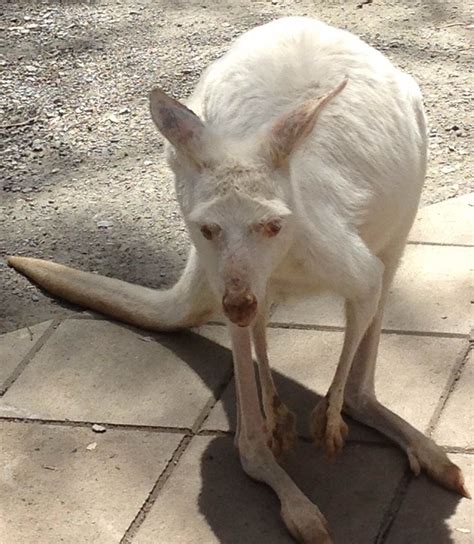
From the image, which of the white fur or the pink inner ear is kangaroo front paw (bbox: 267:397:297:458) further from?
the pink inner ear

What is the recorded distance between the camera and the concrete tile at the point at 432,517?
100 inches

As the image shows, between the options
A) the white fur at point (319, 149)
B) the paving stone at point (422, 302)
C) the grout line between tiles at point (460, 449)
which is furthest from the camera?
the paving stone at point (422, 302)

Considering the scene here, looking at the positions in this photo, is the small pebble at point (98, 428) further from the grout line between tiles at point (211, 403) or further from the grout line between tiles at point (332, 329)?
the grout line between tiles at point (332, 329)

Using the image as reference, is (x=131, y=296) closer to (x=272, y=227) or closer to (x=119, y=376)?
(x=119, y=376)

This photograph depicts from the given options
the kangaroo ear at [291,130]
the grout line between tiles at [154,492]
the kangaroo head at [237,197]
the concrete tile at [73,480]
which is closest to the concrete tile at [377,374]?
the grout line between tiles at [154,492]

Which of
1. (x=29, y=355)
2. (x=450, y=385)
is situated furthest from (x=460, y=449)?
(x=29, y=355)

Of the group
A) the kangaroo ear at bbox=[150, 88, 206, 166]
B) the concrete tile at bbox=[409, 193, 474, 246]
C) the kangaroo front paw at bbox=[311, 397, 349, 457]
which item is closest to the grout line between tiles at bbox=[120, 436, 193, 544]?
the kangaroo front paw at bbox=[311, 397, 349, 457]

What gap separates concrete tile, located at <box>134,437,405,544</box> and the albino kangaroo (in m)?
0.05

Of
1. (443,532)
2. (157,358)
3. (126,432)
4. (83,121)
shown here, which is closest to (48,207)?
(83,121)

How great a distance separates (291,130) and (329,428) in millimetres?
732

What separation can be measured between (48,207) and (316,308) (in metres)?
1.08

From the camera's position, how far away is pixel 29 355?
324 centimetres

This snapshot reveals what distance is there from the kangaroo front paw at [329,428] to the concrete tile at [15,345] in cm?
91

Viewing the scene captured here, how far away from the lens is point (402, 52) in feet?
15.8
